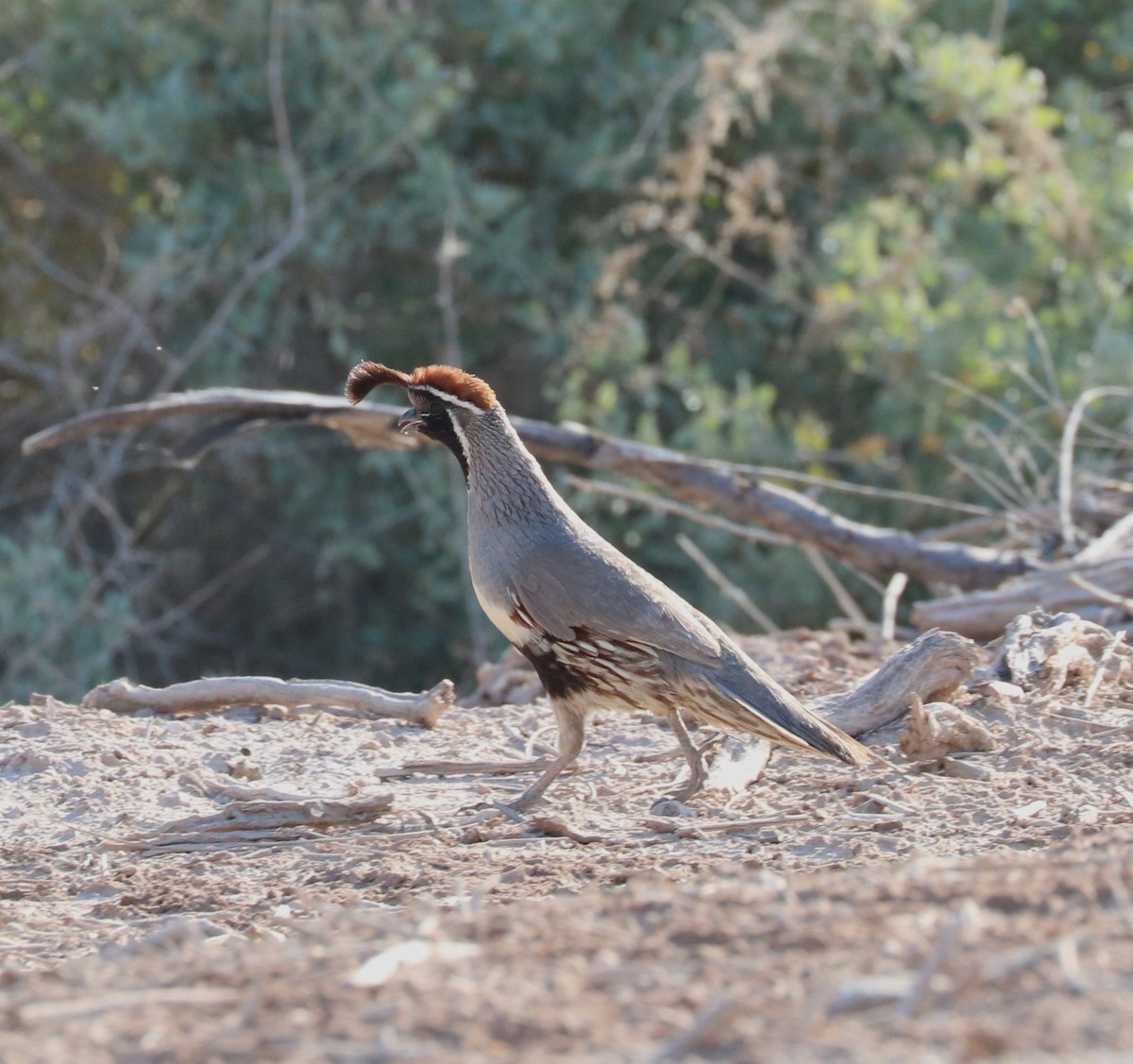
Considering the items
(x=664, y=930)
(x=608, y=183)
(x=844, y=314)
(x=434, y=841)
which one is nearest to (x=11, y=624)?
(x=608, y=183)

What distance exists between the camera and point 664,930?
8.38ft

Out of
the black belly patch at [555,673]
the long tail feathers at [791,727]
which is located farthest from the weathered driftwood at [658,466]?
the long tail feathers at [791,727]

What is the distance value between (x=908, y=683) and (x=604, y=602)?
96 cm

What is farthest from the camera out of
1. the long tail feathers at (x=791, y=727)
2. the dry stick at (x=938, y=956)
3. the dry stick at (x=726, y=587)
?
the dry stick at (x=726, y=587)

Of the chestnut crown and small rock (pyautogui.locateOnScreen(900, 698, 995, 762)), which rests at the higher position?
the chestnut crown

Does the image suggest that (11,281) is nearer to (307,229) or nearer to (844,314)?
(307,229)

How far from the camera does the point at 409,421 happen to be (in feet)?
16.7

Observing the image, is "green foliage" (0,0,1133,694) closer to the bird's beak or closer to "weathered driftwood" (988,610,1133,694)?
"weathered driftwood" (988,610,1133,694)

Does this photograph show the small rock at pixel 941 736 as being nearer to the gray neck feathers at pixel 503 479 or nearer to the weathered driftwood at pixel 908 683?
the weathered driftwood at pixel 908 683

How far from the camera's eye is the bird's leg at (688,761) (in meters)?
4.37

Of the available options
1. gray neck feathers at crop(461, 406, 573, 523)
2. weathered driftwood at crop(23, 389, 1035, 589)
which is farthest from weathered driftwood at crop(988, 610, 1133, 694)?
gray neck feathers at crop(461, 406, 573, 523)

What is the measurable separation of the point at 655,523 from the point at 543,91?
290 cm

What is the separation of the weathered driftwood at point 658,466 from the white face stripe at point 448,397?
60.8 inches

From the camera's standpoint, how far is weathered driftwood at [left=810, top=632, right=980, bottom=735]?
188 inches
